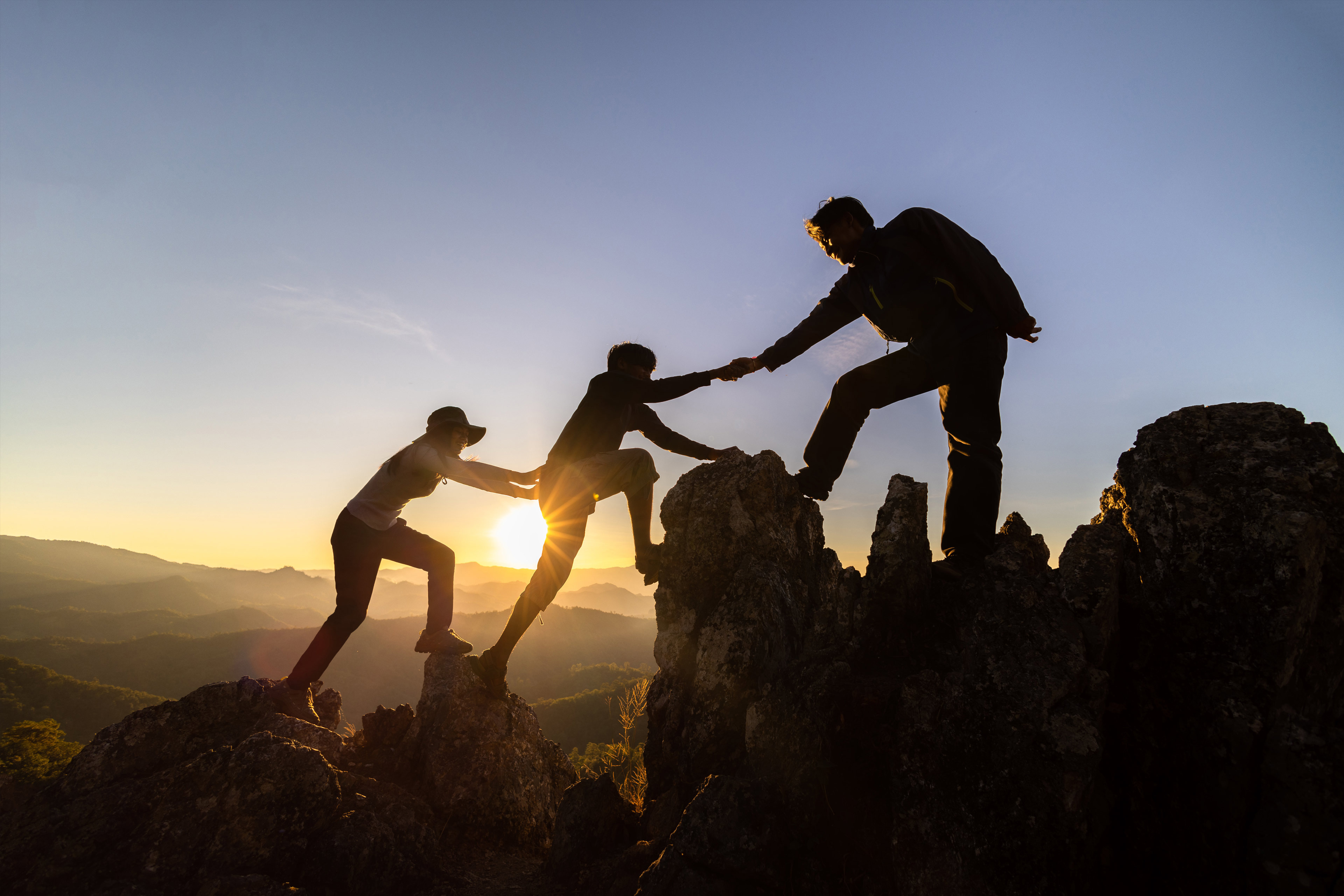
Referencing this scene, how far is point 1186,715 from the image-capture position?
287 cm

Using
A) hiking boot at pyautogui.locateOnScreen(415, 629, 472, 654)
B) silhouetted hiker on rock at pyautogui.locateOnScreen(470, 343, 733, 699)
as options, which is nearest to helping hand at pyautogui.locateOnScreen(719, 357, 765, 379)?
silhouetted hiker on rock at pyautogui.locateOnScreen(470, 343, 733, 699)

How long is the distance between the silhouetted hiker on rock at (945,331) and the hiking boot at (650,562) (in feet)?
7.84

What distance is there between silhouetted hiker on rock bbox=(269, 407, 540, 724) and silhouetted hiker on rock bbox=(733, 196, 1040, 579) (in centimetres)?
363

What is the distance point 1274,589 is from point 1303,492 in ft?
1.90

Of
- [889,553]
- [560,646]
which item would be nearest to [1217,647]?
[889,553]

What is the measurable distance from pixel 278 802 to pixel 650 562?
357cm

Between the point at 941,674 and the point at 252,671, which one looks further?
the point at 252,671

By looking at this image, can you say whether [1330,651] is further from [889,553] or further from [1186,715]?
[889,553]

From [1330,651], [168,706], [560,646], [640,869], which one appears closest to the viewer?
[1330,651]

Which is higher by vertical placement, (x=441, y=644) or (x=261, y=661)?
(x=441, y=644)

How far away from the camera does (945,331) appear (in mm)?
3936

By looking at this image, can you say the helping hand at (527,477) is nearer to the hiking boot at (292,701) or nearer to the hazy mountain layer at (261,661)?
the hiking boot at (292,701)

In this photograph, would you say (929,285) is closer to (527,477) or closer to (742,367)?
(742,367)

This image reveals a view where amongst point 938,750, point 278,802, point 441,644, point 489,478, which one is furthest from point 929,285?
point 441,644
